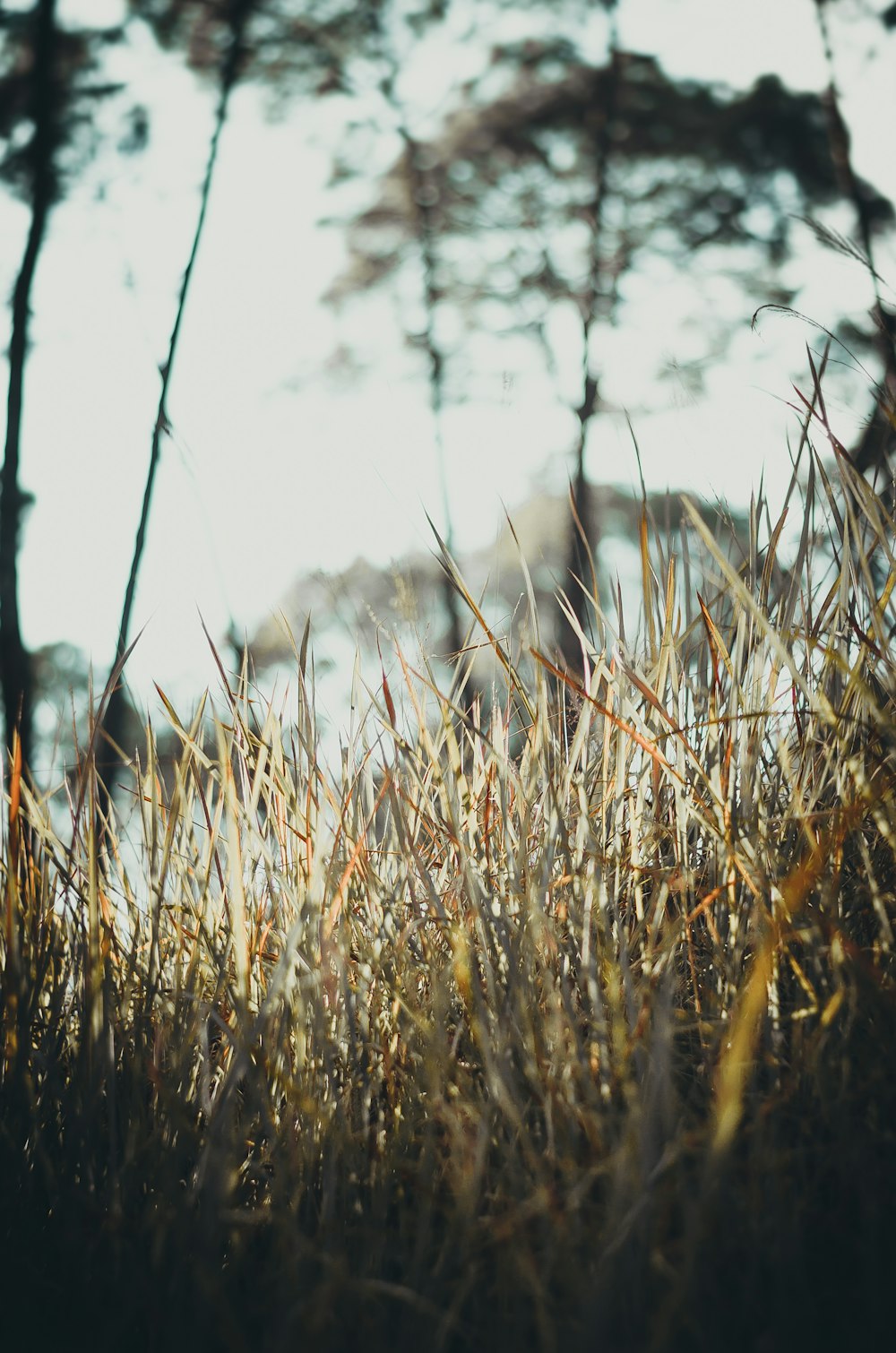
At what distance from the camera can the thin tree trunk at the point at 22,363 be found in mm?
4733

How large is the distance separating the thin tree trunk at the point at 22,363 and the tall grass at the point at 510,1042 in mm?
4251

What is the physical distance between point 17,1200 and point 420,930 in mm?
376

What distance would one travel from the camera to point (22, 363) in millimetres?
5152

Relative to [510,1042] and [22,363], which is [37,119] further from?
[510,1042]

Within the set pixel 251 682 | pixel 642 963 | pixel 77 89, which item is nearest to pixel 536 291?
pixel 77 89

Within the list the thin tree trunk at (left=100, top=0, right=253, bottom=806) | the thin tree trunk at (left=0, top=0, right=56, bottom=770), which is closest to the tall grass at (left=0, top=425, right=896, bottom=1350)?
the thin tree trunk at (left=100, top=0, right=253, bottom=806)

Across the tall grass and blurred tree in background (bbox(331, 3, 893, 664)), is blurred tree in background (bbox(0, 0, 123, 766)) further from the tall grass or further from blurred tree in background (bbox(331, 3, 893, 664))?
the tall grass

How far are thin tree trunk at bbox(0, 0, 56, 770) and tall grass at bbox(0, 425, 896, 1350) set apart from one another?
425 cm

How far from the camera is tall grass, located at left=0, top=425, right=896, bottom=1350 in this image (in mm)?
470

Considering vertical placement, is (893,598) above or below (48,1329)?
above

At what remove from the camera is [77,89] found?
5.65 metres

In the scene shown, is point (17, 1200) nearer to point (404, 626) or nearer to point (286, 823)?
point (286, 823)

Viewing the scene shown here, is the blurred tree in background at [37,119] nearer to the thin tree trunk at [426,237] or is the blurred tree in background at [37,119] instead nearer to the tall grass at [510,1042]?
the thin tree trunk at [426,237]

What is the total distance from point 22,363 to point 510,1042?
18.7 ft
